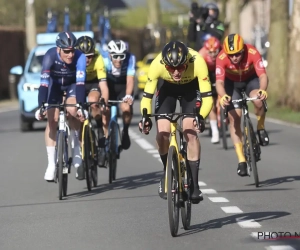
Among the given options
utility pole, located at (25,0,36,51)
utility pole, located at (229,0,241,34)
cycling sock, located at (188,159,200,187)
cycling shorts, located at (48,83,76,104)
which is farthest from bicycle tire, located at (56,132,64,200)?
utility pole, located at (229,0,241,34)

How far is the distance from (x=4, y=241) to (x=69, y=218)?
1.40 meters

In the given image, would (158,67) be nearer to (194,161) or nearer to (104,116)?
(194,161)

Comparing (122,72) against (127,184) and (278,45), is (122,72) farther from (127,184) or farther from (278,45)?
(278,45)

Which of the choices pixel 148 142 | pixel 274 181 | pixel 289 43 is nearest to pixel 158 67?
pixel 274 181

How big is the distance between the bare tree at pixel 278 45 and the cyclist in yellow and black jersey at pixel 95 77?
1810 centimetres

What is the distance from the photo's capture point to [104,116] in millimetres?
14922

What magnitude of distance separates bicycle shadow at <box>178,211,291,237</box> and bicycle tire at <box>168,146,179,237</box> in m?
0.26

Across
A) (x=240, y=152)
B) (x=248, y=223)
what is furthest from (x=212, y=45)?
(x=248, y=223)

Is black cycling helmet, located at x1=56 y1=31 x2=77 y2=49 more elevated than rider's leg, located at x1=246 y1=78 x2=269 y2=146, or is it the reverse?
black cycling helmet, located at x1=56 y1=31 x2=77 y2=49

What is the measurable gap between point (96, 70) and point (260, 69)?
2.28 meters

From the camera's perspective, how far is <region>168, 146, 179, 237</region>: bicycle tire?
917 centimetres

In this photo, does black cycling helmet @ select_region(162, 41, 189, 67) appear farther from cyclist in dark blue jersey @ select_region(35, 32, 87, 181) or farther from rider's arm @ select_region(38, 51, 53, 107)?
rider's arm @ select_region(38, 51, 53, 107)

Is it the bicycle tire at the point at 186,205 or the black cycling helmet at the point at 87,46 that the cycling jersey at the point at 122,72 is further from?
the bicycle tire at the point at 186,205

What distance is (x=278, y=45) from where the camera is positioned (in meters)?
32.9
